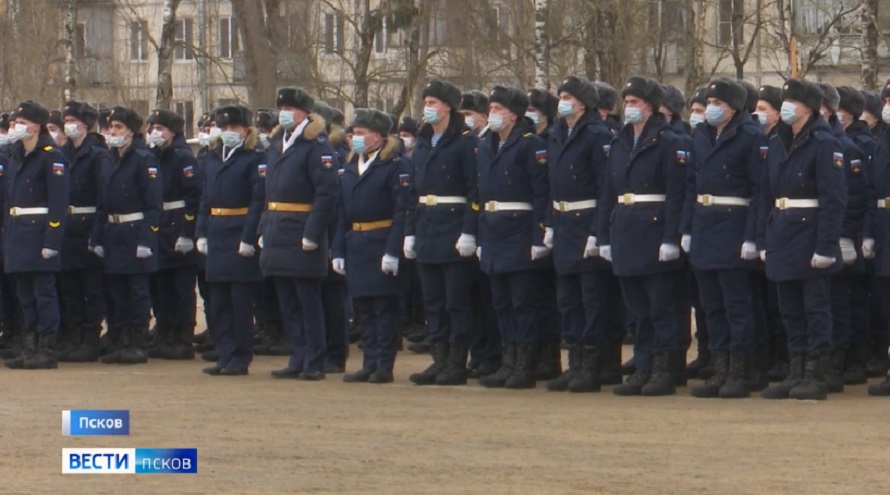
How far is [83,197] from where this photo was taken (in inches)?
742

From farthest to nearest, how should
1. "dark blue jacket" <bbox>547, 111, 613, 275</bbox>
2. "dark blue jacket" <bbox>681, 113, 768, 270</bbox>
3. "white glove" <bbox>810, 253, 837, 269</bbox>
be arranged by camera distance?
1. "dark blue jacket" <bbox>547, 111, 613, 275</bbox>
2. "dark blue jacket" <bbox>681, 113, 768, 270</bbox>
3. "white glove" <bbox>810, 253, 837, 269</bbox>

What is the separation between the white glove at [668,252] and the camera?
597 inches

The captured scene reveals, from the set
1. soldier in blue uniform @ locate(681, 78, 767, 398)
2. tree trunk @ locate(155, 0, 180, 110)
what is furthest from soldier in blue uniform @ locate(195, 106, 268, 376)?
tree trunk @ locate(155, 0, 180, 110)

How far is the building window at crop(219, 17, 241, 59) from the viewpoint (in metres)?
Answer: 56.2

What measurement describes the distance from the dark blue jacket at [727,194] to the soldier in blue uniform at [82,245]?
6080mm

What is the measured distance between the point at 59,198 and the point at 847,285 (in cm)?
687

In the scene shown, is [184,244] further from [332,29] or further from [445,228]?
[332,29]

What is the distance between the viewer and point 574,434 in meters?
13.1

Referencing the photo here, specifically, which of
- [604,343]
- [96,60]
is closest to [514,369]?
[604,343]

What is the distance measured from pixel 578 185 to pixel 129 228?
485cm

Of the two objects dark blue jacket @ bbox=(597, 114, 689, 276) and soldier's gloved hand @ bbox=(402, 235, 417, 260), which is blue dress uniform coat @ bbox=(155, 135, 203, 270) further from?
dark blue jacket @ bbox=(597, 114, 689, 276)

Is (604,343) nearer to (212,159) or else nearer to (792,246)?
(792,246)

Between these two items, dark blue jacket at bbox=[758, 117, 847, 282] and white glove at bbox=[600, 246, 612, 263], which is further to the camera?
white glove at bbox=[600, 246, 612, 263]

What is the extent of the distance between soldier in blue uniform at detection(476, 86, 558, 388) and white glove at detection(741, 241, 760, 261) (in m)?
1.67
